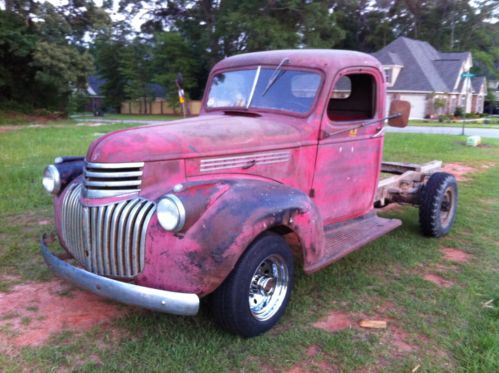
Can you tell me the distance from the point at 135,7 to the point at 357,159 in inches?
1439

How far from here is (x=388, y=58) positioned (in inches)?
1355

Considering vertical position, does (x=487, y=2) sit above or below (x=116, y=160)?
above

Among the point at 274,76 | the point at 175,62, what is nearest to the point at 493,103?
the point at 175,62

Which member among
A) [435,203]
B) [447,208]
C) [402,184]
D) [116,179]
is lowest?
[447,208]

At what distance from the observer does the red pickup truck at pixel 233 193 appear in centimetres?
258

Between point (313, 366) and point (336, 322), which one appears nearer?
point (313, 366)

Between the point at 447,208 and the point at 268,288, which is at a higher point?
the point at 447,208

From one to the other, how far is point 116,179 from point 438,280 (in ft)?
9.79

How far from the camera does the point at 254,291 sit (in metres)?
3.03

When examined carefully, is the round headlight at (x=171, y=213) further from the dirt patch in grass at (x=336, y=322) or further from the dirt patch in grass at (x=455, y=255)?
the dirt patch in grass at (x=455, y=255)

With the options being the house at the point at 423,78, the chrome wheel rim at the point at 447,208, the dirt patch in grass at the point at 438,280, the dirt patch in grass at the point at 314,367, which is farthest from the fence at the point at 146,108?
the dirt patch in grass at the point at 314,367

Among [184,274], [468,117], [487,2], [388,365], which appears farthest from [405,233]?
[487,2]

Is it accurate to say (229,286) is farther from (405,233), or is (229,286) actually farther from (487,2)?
(487,2)

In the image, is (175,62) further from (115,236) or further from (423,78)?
(115,236)
